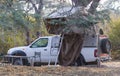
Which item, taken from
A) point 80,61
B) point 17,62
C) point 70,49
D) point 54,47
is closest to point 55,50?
point 54,47

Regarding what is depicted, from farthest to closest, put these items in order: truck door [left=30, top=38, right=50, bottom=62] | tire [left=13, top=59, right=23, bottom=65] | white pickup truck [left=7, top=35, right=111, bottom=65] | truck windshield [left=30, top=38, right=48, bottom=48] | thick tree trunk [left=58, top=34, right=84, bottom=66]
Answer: truck windshield [left=30, top=38, right=48, bottom=48], truck door [left=30, top=38, right=50, bottom=62], tire [left=13, top=59, right=23, bottom=65], white pickup truck [left=7, top=35, right=111, bottom=65], thick tree trunk [left=58, top=34, right=84, bottom=66]

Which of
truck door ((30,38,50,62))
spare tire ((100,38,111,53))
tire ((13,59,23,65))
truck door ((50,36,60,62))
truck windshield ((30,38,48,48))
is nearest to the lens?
spare tire ((100,38,111,53))

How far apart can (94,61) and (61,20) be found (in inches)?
162

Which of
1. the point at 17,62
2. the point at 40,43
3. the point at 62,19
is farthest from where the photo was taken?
the point at 40,43

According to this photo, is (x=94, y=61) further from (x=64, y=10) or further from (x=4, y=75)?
(x=4, y=75)

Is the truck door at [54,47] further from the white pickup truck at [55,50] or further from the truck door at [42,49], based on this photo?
the truck door at [42,49]

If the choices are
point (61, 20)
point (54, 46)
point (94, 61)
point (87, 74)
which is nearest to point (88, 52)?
point (94, 61)

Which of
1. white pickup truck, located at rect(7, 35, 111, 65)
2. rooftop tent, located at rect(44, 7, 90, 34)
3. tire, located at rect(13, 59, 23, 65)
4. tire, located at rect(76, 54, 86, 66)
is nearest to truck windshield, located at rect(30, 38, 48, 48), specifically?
white pickup truck, located at rect(7, 35, 111, 65)

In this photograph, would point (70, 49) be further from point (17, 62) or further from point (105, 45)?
point (17, 62)

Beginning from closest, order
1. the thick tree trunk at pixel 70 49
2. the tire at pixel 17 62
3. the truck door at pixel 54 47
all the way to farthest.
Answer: the thick tree trunk at pixel 70 49, the truck door at pixel 54 47, the tire at pixel 17 62

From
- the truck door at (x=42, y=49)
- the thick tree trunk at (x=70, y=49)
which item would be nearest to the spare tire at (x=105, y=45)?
the thick tree trunk at (x=70, y=49)

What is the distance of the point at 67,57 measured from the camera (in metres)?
16.7

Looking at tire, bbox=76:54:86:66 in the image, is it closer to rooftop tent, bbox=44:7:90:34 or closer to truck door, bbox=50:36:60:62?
truck door, bbox=50:36:60:62

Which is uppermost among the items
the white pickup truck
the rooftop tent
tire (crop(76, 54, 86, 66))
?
the rooftop tent
